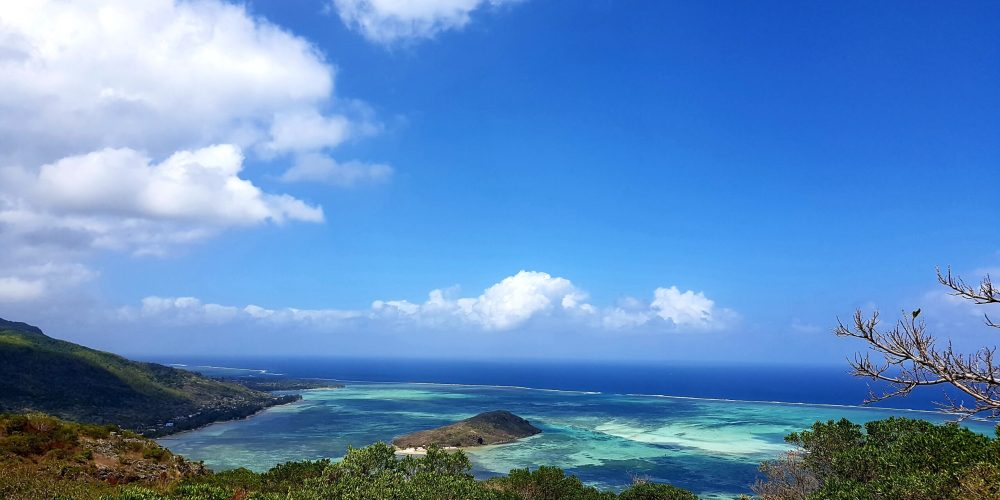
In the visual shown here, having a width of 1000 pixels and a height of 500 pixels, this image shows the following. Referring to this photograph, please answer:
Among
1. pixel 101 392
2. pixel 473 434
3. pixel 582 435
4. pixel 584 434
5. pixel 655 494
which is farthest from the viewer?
pixel 101 392

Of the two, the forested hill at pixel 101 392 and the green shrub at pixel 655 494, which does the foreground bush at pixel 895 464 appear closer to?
the green shrub at pixel 655 494

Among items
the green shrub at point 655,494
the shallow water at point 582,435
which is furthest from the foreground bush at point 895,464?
the shallow water at point 582,435

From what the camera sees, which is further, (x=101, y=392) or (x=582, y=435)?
(x=101, y=392)

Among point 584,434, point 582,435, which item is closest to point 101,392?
point 582,435

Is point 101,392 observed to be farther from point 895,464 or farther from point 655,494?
→ point 895,464

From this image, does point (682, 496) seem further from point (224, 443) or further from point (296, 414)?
point (296, 414)

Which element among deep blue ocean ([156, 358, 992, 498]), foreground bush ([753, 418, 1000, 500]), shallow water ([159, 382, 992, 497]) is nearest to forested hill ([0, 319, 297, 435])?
deep blue ocean ([156, 358, 992, 498])

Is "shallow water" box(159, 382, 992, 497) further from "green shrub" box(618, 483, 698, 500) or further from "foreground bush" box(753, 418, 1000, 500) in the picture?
"foreground bush" box(753, 418, 1000, 500)

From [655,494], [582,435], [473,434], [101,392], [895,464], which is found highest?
[895,464]
